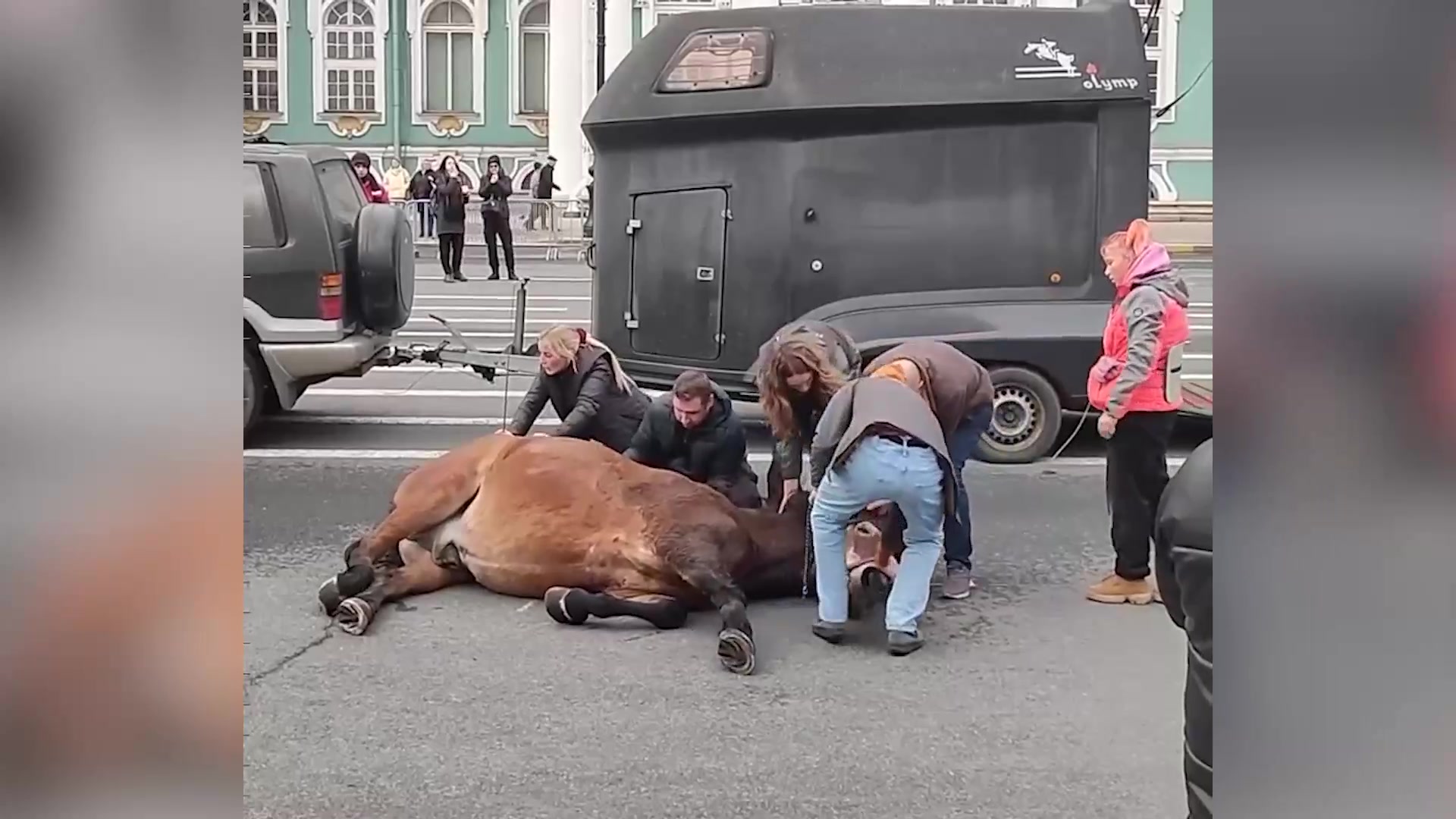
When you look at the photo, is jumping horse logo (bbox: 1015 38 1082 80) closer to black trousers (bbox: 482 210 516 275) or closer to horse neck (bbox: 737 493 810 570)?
horse neck (bbox: 737 493 810 570)

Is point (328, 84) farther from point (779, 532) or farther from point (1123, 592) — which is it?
point (1123, 592)

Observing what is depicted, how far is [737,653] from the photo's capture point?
5.58 metres

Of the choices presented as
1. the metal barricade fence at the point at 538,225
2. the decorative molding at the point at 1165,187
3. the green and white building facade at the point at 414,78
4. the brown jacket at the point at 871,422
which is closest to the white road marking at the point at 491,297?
the metal barricade fence at the point at 538,225

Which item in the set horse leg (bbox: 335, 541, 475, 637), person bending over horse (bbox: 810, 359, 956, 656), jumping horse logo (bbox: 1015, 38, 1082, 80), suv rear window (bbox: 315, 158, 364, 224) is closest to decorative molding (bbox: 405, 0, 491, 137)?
suv rear window (bbox: 315, 158, 364, 224)

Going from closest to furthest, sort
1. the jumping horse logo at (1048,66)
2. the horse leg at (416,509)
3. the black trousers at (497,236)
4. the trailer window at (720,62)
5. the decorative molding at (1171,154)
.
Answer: the horse leg at (416,509) → the jumping horse logo at (1048,66) → the trailer window at (720,62) → the decorative molding at (1171,154) → the black trousers at (497,236)

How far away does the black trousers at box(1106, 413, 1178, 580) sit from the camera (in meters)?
6.45

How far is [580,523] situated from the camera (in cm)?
606

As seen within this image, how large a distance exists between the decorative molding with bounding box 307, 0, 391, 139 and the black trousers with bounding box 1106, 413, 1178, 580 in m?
30.7

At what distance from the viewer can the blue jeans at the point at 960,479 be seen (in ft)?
21.6

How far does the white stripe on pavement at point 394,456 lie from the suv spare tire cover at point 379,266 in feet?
3.12
